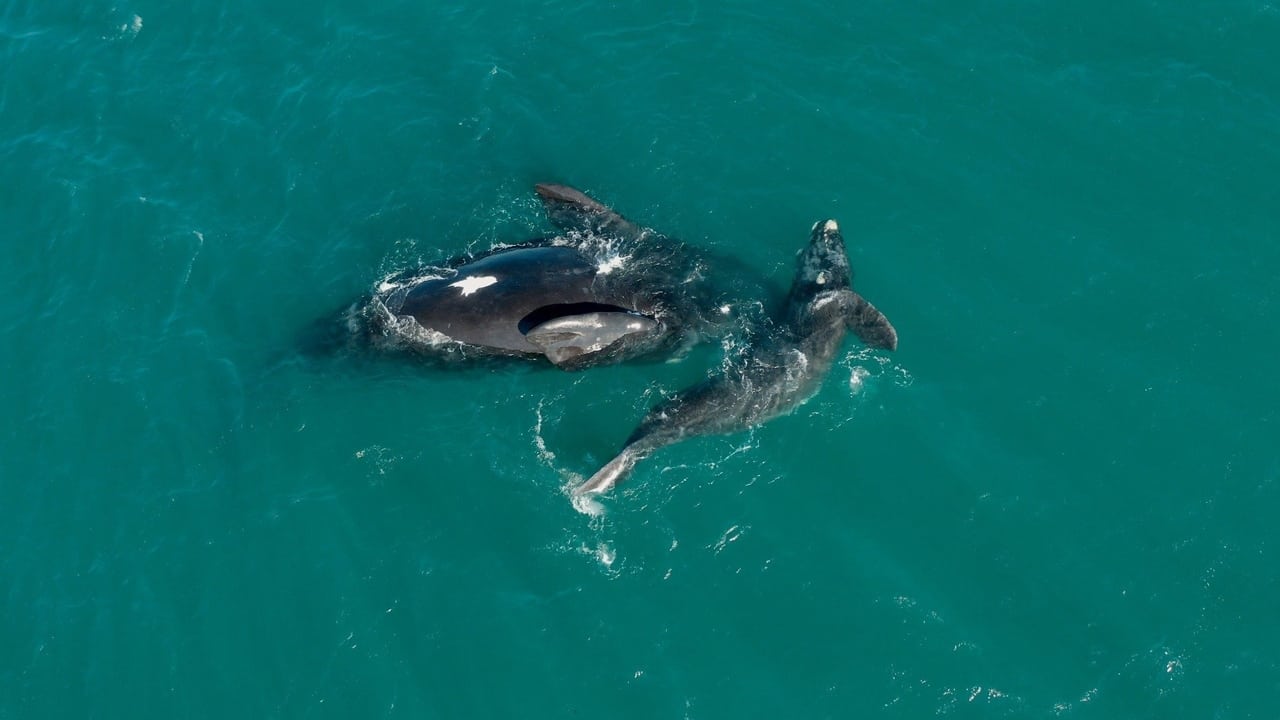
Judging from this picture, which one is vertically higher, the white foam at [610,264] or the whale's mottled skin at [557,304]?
the white foam at [610,264]

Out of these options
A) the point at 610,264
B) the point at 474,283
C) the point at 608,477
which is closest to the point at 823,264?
the point at 610,264

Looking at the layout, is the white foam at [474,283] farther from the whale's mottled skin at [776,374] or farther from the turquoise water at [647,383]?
the whale's mottled skin at [776,374]

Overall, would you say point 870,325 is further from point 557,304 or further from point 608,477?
point 557,304

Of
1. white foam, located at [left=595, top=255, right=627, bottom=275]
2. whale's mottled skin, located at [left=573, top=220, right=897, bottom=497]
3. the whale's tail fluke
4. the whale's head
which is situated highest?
the whale's head

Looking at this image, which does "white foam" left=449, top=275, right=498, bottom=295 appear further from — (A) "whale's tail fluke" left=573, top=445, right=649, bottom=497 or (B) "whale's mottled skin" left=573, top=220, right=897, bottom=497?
(A) "whale's tail fluke" left=573, top=445, right=649, bottom=497

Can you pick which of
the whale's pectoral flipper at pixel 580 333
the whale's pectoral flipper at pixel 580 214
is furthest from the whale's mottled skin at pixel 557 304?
the whale's pectoral flipper at pixel 580 214

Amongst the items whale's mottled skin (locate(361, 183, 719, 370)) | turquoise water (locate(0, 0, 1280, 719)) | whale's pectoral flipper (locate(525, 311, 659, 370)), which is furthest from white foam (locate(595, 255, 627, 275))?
turquoise water (locate(0, 0, 1280, 719))

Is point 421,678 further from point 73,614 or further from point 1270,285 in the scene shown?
point 1270,285
